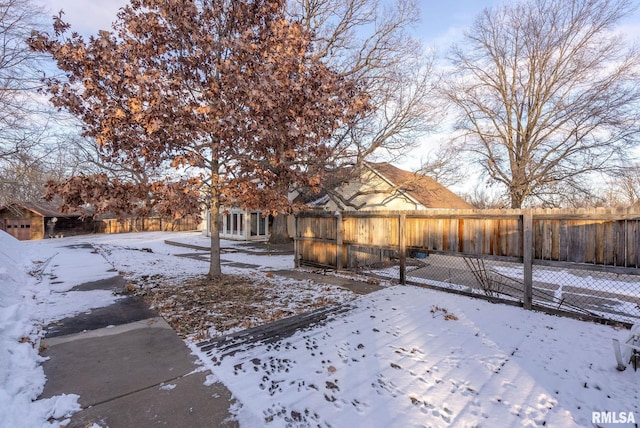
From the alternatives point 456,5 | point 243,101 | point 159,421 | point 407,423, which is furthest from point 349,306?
point 456,5

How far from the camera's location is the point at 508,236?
558cm

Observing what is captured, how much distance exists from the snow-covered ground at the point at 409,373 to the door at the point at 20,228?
31139 millimetres

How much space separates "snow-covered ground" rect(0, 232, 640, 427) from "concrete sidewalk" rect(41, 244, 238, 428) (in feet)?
0.48

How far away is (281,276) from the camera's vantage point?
27.4 ft

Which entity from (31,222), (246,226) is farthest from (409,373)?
(31,222)

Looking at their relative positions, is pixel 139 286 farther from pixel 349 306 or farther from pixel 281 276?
pixel 349 306

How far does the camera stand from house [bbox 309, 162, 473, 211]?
505 inches

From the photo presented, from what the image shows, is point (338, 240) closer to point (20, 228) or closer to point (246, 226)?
point (246, 226)

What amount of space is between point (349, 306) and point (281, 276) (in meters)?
3.30

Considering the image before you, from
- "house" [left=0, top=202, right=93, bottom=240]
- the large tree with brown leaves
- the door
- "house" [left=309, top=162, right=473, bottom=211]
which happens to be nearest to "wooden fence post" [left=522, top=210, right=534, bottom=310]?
the large tree with brown leaves

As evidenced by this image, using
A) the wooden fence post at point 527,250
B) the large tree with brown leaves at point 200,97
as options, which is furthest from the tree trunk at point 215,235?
the wooden fence post at point 527,250

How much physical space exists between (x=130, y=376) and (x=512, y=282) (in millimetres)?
9313

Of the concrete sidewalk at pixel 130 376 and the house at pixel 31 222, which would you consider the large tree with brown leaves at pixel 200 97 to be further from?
the house at pixel 31 222

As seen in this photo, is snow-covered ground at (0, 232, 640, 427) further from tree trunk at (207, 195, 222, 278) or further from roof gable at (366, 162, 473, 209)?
roof gable at (366, 162, 473, 209)
